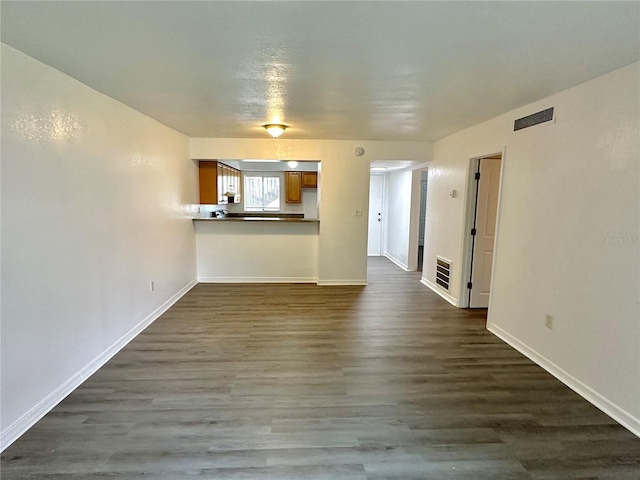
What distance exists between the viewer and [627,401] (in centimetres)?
216

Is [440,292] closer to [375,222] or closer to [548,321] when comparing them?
[548,321]

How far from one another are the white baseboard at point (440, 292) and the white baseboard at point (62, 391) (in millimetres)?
3933

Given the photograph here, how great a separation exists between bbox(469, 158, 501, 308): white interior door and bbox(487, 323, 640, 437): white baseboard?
3.37ft

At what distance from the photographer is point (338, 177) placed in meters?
5.25

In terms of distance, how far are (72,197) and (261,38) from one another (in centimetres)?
186

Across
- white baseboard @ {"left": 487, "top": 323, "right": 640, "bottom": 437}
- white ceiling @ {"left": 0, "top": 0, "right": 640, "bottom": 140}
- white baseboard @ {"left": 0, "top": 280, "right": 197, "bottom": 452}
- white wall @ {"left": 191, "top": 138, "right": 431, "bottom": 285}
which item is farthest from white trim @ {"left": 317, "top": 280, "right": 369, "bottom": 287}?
white ceiling @ {"left": 0, "top": 0, "right": 640, "bottom": 140}

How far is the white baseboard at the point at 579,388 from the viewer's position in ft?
7.03

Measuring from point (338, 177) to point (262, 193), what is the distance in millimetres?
3545

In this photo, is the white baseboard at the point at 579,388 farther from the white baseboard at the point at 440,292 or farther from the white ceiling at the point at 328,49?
the white ceiling at the point at 328,49

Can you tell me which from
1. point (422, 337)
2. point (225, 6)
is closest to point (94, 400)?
point (225, 6)

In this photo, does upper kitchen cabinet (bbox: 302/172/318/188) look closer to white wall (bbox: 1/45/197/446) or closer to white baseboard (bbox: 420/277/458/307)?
white baseboard (bbox: 420/277/458/307)

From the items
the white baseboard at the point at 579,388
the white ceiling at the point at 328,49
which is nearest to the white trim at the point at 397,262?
the white baseboard at the point at 579,388

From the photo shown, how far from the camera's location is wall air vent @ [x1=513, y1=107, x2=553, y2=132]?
2.86 meters

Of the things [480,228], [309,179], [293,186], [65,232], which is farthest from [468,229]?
[293,186]
